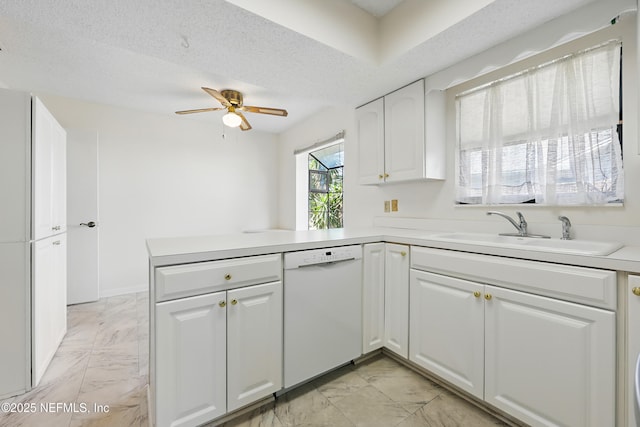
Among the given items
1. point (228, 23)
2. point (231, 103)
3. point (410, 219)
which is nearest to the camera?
point (228, 23)

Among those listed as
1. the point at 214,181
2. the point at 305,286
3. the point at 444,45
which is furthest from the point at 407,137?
the point at 214,181

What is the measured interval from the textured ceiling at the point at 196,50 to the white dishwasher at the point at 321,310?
4.15 feet

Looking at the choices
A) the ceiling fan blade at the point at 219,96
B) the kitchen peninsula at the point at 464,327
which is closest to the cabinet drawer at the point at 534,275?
the kitchen peninsula at the point at 464,327

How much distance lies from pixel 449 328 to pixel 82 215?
152 inches

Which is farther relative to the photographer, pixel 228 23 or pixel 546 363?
pixel 228 23

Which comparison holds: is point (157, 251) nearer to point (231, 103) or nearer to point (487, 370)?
point (487, 370)

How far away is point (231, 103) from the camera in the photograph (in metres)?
2.93

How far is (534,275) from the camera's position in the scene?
1208 millimetres

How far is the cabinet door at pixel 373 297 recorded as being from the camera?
72.9 inches

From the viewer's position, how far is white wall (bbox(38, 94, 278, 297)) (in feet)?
11.3

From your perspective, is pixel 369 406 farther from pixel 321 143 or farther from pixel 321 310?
pixel 321 143

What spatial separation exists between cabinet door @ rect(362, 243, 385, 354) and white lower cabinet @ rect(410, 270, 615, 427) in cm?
28

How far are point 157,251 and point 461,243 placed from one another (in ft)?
4.90

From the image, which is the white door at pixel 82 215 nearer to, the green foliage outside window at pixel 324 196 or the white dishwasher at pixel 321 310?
the green foliage outside window at pixel 324 196
